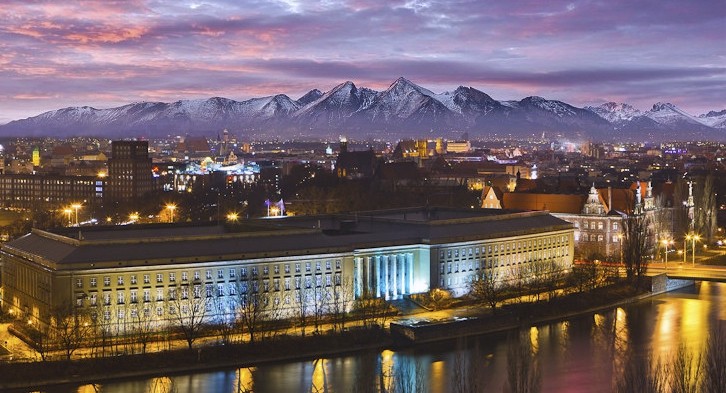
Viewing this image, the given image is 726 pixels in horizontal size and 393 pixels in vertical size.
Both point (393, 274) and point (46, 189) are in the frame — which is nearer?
point (393, 274)

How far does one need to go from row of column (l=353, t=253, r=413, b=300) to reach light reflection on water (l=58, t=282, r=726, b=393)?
5.13 meters

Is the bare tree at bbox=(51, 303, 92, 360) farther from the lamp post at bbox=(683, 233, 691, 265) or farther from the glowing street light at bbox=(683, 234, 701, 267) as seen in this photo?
the lamp post at bbox=(683, 233, 691, 265)

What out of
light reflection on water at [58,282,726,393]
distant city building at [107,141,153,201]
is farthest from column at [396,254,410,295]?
distant city building at [107,141,153,201]

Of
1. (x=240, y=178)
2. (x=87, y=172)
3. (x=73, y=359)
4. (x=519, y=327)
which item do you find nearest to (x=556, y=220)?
(x=519, y=327)

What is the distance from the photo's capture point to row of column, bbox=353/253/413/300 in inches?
1410

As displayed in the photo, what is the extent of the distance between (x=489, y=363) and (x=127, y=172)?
60219mm

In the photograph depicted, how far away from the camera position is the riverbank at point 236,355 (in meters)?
26.1

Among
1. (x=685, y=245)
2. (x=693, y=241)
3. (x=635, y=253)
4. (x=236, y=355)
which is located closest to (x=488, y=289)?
(x=635, y=253)

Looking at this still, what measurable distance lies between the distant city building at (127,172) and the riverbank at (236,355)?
53.8m

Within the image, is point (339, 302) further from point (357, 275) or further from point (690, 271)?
point (690, 271)

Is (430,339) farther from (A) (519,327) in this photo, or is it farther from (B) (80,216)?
(B) (80,216)

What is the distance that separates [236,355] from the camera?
28.5 meters

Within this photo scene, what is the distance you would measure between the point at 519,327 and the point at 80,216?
40.5 meters

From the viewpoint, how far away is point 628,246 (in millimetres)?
42500
